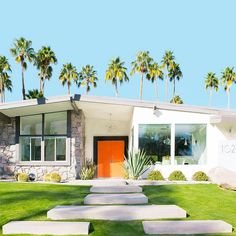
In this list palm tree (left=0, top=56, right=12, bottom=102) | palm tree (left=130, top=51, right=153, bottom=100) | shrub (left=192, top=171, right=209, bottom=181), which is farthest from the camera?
palm tree (left=130, top=51, right=153, bottom=100)

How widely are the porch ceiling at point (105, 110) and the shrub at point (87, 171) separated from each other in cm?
259

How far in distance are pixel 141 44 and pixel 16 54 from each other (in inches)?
613

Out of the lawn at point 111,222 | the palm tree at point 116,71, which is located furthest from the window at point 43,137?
the palm tree at point 116,71

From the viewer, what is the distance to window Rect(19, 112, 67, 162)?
1442cm

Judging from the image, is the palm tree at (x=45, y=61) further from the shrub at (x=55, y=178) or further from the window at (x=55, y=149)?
the shrub at (x=55, y=178)

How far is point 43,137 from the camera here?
568 inches

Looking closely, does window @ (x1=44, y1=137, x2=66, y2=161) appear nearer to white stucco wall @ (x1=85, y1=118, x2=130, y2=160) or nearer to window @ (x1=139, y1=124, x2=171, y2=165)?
white stucco wall @ (x1=85, y1=118, x2=130, y2=160)

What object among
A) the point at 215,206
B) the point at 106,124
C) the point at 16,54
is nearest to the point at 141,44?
the point at 16,54

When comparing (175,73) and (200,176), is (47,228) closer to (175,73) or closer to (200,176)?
(200,176)

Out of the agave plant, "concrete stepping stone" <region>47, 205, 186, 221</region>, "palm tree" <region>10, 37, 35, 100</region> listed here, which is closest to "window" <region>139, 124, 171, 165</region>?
the agave plant

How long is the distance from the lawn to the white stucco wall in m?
6.59

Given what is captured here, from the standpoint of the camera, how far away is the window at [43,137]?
47.3 ft

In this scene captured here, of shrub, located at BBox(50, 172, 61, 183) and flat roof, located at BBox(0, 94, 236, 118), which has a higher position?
flat roof, located at BBox(0, 94, 236, 118)

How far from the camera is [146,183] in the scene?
11672 millimetres
